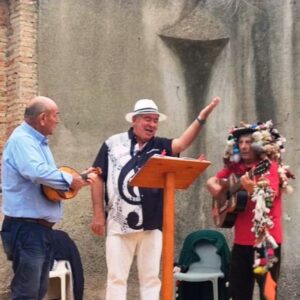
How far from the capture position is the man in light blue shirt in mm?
4512

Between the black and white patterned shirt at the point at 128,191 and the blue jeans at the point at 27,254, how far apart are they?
898 millimetres

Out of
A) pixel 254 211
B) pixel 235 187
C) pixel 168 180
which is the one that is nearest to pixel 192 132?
pixel 235 187

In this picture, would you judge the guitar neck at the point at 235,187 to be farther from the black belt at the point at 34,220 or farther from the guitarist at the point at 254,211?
the black belt at the point at 34,220

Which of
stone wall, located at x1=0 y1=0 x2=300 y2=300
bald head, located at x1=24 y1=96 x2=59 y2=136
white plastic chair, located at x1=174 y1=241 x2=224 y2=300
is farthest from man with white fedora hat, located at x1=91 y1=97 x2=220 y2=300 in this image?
stone wall, located at x1=0 y1=0 x2=300 y2=300

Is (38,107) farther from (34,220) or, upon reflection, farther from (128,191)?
(128,191)

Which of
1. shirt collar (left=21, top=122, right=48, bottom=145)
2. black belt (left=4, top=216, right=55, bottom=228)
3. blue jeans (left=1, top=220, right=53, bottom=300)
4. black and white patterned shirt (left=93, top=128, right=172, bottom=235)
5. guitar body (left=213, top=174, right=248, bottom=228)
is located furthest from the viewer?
black and white patterned shirt (left=93, top=128, right=172, bottom=235)

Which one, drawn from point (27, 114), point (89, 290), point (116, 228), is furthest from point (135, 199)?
point (89, 290)

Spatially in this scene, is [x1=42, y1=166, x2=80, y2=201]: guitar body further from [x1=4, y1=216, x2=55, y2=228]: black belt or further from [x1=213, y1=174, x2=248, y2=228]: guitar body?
[x1=213, y1=174, x2=248, y2=228]: guitar body

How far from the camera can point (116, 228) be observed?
5469 mm

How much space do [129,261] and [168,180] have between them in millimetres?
1432

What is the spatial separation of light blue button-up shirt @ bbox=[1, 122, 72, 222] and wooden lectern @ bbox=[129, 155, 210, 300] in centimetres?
60

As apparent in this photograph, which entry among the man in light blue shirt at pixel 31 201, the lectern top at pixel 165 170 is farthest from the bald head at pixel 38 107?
the lectern top at pixel 165 170

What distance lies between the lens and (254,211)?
5.09 m

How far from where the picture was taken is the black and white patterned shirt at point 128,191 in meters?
5.43
